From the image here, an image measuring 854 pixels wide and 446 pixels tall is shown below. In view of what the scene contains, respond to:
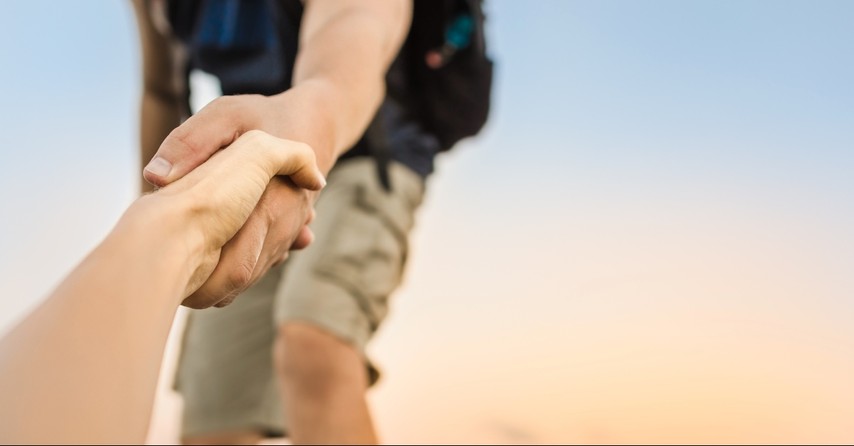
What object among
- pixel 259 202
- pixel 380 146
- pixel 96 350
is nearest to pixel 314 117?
pixel 259 202

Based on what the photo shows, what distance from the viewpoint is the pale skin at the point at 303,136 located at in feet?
2.43

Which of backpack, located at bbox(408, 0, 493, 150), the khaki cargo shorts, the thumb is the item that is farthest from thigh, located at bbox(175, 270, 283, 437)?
the thumb

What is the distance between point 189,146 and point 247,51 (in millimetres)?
845

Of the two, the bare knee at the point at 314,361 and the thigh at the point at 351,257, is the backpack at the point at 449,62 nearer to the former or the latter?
the thigh at the point at 351,257

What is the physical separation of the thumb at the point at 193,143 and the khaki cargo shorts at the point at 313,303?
702 mm

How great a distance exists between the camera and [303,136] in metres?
0.87

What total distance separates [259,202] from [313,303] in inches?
27.4

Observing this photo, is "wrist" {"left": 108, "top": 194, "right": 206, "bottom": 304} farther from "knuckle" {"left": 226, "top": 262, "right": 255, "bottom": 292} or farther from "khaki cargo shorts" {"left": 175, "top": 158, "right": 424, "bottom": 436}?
"khaki cargo shorts" {"left": 175, "top": 158, "right": 424, "bottom": 436}

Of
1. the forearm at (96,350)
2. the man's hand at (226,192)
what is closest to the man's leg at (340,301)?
the man's hand at (226,192)

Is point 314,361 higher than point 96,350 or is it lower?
higher

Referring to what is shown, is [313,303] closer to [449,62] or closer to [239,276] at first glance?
[449,62]

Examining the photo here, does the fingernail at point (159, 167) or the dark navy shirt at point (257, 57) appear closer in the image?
the fingernail at point (159, 167)

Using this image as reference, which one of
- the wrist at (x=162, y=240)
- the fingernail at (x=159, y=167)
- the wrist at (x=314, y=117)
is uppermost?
the wrist at (x=314, y=117)

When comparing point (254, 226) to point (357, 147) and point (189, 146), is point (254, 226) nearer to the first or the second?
point (189, 146)
